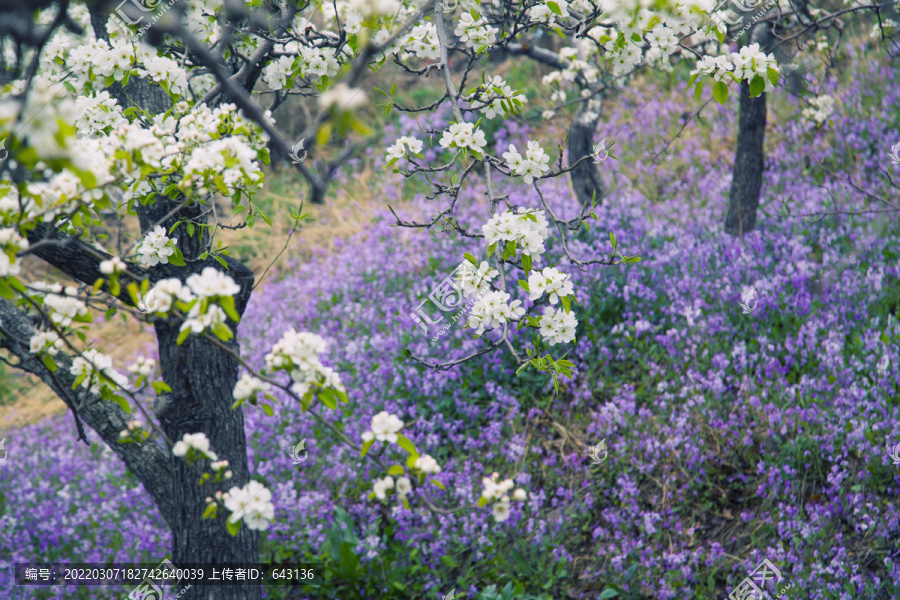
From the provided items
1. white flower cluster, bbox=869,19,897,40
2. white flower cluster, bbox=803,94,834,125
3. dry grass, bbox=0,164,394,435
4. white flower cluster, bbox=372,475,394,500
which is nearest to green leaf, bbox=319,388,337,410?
white flower cluster, bbox=372,475,394,500

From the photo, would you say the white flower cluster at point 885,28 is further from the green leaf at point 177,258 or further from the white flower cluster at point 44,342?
the white flower cluster at point 44,342

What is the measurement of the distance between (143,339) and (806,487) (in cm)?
749

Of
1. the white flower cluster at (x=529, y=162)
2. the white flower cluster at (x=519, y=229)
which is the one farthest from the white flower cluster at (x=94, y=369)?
the white flower cluster at (x=529, y=162)

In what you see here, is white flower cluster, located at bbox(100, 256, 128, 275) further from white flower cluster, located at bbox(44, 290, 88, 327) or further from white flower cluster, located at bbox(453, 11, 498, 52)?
white flower cluster, located at bbox(453, 11, 498, 52)

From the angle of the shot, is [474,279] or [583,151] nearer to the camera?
[474,279]

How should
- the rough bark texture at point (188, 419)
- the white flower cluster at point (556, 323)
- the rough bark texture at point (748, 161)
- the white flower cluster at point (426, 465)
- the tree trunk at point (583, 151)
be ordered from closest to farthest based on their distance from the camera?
the white flower cluster at point (426, 465)
the white flower cluster at point (556, 323)
the rough bark texture at point (188, 419)
the rough bark texture at point (748, 161)
the tree trunk at point (583, 151)

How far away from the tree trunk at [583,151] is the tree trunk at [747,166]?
114 cm

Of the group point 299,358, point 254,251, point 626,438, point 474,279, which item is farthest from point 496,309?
point 254,251

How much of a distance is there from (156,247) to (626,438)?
113 inches

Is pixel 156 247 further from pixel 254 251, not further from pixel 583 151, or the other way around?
pixel 254 251

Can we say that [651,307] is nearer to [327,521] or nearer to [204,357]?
[327,521]

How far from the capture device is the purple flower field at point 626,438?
317 centimetres

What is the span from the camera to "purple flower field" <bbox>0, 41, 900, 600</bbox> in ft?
10.4

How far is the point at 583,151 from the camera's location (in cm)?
557
